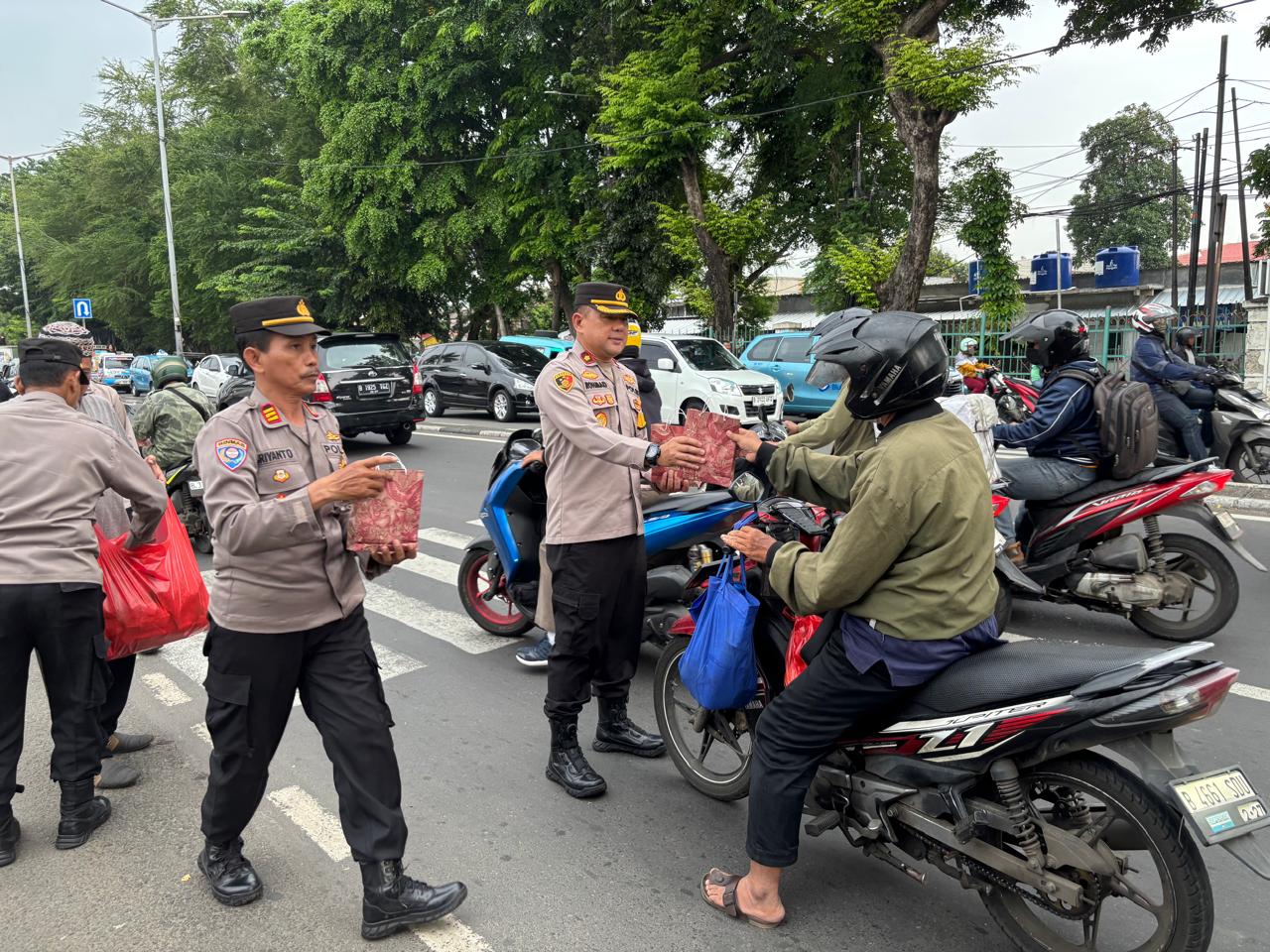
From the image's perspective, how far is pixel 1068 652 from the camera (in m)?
2.41

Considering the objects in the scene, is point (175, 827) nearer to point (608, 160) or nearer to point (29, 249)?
point (608, 160)

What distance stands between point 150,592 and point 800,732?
2.73 meters

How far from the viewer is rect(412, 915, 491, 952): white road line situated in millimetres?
2693

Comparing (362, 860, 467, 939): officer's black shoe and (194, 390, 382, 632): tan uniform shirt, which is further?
(362, 860, 467, 939): officer's black shoe

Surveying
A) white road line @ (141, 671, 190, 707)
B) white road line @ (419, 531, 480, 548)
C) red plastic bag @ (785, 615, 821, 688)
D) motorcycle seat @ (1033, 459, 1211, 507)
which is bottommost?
white road line @ (141, 671, 190, 707)

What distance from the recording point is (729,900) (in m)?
2.81

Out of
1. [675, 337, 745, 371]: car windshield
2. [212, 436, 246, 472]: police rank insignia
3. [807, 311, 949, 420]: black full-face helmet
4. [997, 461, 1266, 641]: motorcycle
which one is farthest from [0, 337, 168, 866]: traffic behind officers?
[675, 337, 745, 371]: car windshield

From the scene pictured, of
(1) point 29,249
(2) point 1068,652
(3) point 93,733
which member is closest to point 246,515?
(3) point 93,733

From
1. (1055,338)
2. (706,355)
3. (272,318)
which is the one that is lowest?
(706,355)

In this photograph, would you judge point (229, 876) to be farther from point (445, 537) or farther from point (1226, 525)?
point (445, 537)

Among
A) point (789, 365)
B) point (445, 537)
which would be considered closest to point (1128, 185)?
point (789, 365)

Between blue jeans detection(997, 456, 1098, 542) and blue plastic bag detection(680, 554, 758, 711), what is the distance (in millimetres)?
2699

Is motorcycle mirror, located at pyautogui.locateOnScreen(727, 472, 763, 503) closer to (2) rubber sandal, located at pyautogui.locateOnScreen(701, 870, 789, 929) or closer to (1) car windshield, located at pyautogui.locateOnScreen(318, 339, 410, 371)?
(2) rubber sandal, located at pyautogui.locateOnScreen(701, 870, 789, 929)

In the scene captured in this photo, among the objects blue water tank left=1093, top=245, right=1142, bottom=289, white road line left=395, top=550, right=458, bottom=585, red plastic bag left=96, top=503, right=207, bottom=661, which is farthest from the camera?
blue water tank left=1093, top=245, right=1142, bottom=289
